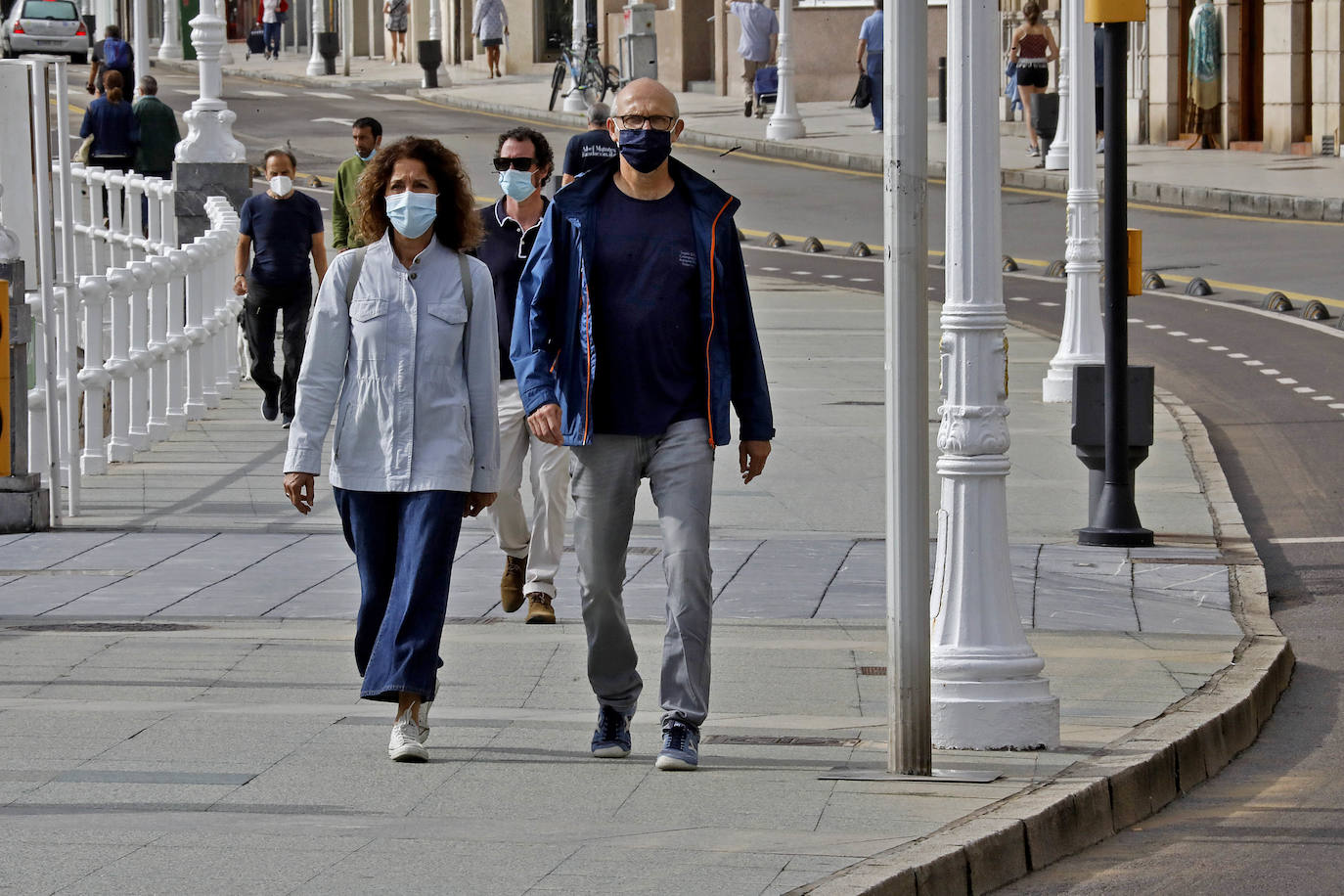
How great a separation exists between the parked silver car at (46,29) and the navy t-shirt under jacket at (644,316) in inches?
2071

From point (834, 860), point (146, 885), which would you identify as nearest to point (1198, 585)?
point (834, 860)

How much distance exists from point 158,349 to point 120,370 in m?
1.00

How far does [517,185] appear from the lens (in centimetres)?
945

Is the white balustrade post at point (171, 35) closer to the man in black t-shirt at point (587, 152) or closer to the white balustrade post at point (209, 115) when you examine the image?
the white balustrade post at point (209, 115)

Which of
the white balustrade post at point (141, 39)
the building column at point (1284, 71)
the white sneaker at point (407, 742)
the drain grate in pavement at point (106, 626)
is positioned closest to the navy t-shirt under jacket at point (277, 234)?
the drain grate in pavement at point (106, 626)

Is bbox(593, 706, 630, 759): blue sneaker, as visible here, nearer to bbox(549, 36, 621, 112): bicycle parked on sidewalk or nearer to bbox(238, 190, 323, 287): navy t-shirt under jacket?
bbox(238, 190, 323, 287): navy t-shirt under jacket

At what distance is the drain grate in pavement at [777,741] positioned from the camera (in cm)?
720

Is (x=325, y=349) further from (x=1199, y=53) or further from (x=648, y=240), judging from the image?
(x=1199, y=53)

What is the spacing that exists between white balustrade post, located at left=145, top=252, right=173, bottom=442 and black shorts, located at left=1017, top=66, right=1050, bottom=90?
2092cm

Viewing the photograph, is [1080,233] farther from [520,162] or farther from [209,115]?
[209,115]

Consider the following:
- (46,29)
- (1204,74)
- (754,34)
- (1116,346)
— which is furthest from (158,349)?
(46,29)

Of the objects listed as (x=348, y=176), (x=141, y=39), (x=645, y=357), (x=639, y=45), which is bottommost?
(x=645, y=357)

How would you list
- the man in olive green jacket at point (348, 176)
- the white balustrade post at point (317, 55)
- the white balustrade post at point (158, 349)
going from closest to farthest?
the man in olive green jacket at point (348, 176) < the white balustrade post at point (158, 349) < the white balustrade post at point (317, 55)

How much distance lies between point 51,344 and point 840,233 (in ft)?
57.6
